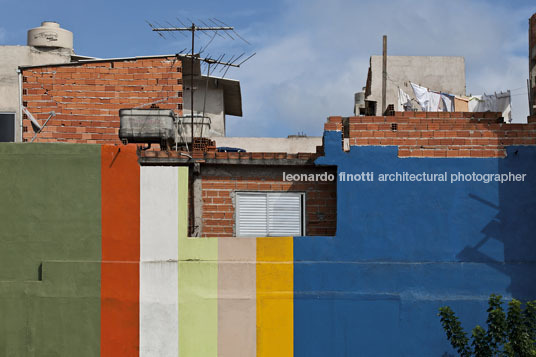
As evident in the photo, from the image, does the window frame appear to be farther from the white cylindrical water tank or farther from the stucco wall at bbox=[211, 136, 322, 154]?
the white cylindrical water tank

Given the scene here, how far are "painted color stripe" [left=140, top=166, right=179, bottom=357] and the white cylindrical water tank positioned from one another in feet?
48.9

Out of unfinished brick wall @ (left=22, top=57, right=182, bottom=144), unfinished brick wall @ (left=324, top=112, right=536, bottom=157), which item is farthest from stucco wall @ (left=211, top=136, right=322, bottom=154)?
unfinished brick wall @ (left=324, top=112, right=536, bottom=157)

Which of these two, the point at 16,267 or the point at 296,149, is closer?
the point at 16,267

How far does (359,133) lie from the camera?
13.9 metres

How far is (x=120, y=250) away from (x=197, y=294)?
183 cm

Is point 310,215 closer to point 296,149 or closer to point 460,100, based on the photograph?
point 460,100

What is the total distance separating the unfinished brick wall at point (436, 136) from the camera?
45.6 feet

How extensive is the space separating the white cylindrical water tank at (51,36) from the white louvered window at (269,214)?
50.3 feet

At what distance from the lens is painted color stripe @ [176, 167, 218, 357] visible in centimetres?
1352

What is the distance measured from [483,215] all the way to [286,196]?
4122 mm

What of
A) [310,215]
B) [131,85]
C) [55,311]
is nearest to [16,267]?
[55,311]

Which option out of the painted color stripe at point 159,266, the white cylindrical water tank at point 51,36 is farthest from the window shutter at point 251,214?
the white cylindrical water tank at point 51,36

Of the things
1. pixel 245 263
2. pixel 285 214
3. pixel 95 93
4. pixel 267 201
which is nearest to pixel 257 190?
pixel 267 201

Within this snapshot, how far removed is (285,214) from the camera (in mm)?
14430
